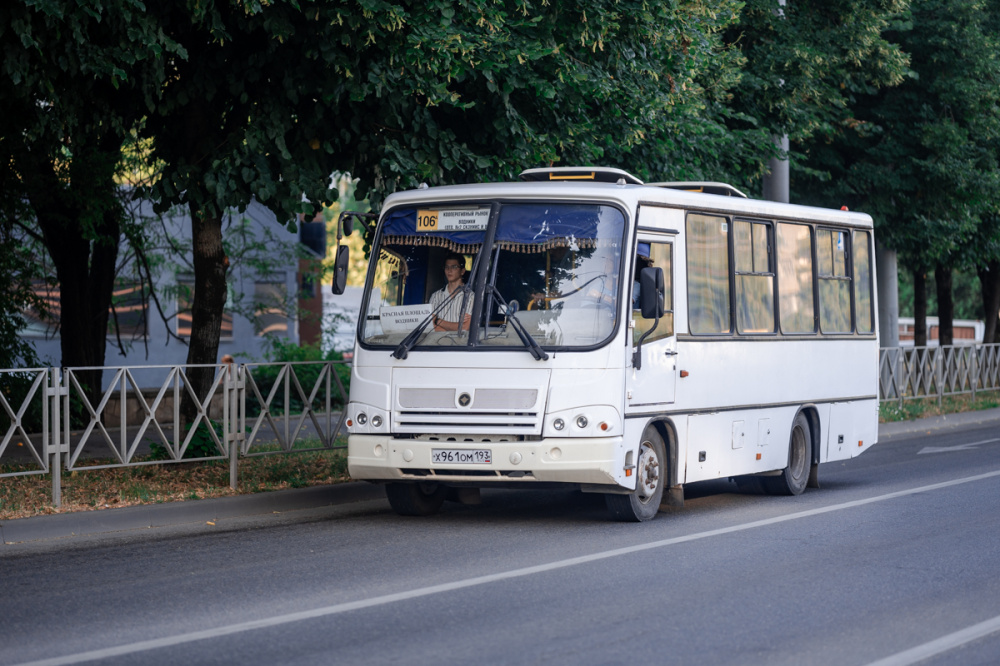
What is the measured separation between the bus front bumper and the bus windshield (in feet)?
2.71

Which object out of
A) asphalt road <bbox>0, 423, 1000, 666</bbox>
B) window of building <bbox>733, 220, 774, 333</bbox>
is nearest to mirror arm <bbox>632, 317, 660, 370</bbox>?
asphalt road <bbox>0, 423, 1000, 666</bbox>

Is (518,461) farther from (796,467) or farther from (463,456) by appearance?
(796,467)

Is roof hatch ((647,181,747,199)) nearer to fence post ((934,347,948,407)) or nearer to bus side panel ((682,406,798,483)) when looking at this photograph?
bus side panel ((682,406,798,483))

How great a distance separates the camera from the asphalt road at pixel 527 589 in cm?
675

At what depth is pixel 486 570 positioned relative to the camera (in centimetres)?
904

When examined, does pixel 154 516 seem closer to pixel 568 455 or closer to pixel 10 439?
pixel 10 439

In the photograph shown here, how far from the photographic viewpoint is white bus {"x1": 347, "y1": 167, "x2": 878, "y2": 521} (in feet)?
35.8

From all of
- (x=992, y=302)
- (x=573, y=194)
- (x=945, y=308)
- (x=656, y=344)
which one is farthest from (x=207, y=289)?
(x=992, y=302)

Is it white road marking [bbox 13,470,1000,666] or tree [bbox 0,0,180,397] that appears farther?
tree [bbox 0,0,180,397]

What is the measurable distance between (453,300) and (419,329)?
1.22 feet

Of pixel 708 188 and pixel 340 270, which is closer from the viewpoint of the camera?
pixel 340 270

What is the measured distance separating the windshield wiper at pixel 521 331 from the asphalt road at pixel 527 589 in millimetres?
1432

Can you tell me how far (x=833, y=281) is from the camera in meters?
14.9

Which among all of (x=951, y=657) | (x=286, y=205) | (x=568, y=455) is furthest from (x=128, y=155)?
(x=951, y=657)
